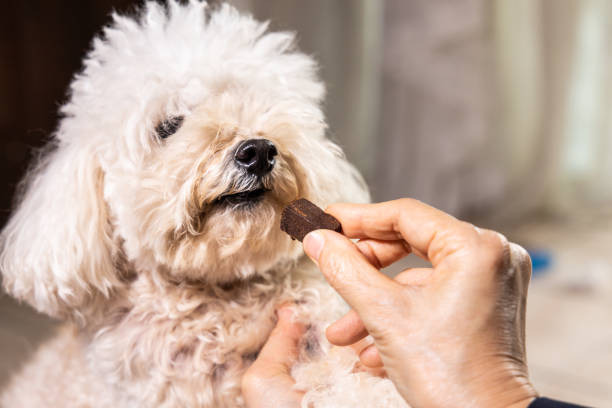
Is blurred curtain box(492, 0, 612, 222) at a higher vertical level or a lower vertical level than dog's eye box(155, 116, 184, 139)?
lower

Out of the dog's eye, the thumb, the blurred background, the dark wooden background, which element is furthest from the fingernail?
the dark wooden background

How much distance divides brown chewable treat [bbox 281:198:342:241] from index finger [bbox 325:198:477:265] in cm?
2

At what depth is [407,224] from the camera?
2.15 feet

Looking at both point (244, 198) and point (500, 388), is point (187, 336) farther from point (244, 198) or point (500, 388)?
point (500, 388)

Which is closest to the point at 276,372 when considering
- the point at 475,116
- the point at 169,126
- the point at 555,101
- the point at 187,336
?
the point at 187,336

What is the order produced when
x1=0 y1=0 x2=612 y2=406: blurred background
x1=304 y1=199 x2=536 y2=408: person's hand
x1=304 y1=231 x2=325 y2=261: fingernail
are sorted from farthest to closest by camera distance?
1. x1=0 y1=0 x2=612 y2=406: blurred background
2. x1=304 y1=231 x2=325 y2=261: fingernail
3. x1=304 y1=199 x2=536 y2=408: person's hand

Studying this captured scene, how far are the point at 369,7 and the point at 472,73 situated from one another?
2.38 feet

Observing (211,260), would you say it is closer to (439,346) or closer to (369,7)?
(439,346)

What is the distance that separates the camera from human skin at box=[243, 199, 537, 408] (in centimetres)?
57

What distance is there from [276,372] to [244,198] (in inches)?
10.5

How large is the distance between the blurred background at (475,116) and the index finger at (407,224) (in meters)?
1.14

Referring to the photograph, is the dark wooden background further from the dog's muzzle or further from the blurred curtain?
the blurred curtain

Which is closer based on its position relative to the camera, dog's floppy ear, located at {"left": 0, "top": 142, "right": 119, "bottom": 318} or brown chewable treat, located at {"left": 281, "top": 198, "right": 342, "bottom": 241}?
brown chewable treat, located at {"left": 281, "top": 198, "right": 342, "bottom": 241}

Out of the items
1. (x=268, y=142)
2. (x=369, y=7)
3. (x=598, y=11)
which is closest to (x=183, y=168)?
(x=268, y=142)
